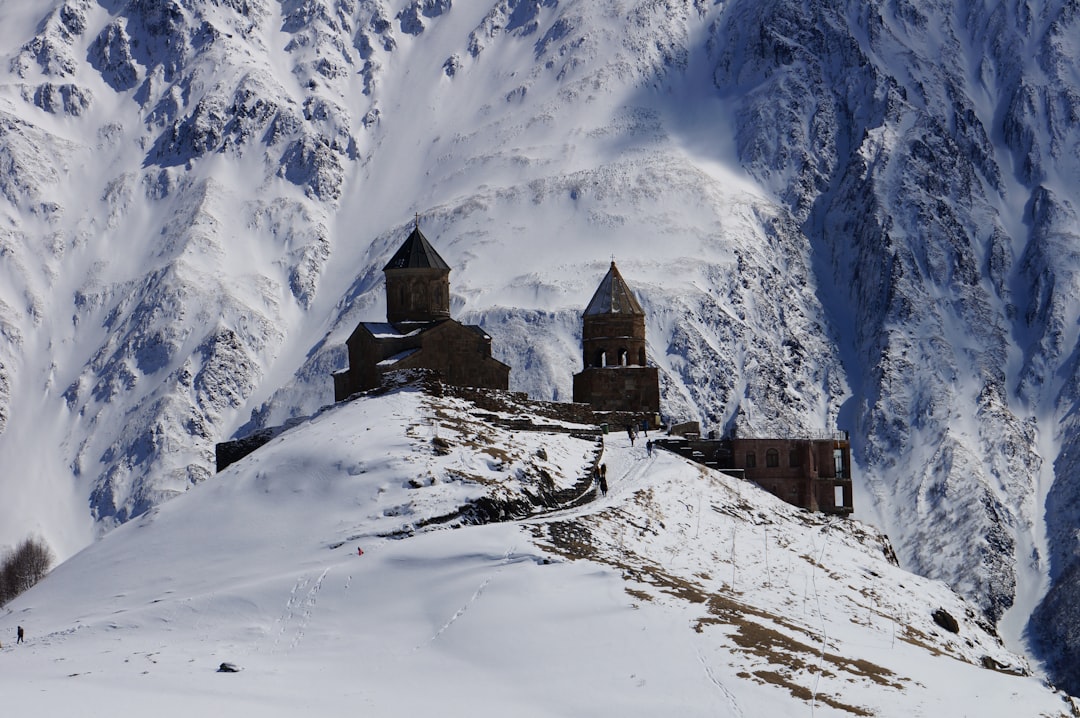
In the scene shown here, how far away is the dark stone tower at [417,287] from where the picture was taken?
7331cm

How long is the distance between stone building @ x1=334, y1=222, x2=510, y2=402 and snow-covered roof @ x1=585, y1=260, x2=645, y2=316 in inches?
236

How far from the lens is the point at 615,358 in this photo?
73812 millimetres

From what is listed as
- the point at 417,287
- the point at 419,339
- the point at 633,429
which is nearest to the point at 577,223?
the point at 417,287

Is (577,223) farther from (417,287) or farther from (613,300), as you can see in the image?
(417,287)

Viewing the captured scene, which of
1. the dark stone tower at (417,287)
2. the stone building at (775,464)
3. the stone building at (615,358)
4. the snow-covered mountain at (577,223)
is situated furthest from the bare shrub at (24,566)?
the stone building at (775,464)

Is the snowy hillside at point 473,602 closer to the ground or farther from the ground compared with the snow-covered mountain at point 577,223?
closer to the ground

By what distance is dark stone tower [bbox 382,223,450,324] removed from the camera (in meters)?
73.3

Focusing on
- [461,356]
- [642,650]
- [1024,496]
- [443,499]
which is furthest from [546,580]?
[1024,496]

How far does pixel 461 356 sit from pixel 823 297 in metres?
94.3

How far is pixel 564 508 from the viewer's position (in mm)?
54406

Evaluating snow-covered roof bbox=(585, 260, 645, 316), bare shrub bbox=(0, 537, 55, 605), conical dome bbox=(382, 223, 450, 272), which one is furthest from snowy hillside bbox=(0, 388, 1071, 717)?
bare shrub bbox=(0, 537, 55, 605)

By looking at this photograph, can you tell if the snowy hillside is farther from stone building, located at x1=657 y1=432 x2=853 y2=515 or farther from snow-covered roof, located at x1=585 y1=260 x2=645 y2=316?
snow-covered roof, located at x1=585 y1=260 x2=645 y2=316

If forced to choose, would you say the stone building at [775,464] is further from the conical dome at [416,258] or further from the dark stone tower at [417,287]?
the conical dome at [416,258]

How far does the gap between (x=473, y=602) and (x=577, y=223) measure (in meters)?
108
